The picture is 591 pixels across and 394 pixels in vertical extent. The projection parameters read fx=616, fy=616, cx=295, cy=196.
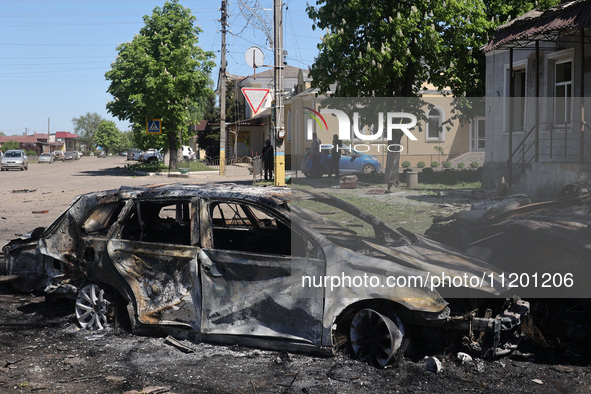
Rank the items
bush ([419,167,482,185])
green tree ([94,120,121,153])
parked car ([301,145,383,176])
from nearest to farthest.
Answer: bush ([419,167,482,185]) < parked car ([301,145,383,176]) < green tree ([94,120,121,153])

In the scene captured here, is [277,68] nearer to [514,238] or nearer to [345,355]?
[514,238]

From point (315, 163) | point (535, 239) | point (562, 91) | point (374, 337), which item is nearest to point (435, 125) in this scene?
point (315, 163)

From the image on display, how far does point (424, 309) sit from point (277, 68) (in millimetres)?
13260

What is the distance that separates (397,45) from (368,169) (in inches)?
195

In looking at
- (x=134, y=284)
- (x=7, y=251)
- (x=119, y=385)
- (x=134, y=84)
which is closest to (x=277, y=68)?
(x=7, y=251)

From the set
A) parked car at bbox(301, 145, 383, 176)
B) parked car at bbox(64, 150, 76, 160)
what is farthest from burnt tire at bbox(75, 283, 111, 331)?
parked car at bbox(64, 150, 76, 160)

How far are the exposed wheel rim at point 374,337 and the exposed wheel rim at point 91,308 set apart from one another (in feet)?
7.90

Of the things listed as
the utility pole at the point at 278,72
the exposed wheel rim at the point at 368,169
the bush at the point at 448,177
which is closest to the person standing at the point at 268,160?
the exposed wheel rim at the point at 368,169

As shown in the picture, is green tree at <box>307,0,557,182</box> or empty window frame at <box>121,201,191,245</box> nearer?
empty window frame at <box>121,201,191,245</box>

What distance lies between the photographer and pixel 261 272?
16.0 ft

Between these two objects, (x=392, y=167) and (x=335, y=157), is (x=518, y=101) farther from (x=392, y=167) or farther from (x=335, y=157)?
(x=335, y=157)

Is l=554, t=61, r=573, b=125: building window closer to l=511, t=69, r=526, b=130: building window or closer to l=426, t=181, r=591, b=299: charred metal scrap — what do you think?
l=511, t=69, r=526, b=130: building window

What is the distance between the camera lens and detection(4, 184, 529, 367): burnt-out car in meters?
4.61

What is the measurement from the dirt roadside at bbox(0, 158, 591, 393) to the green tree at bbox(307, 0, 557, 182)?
16.0 meters
